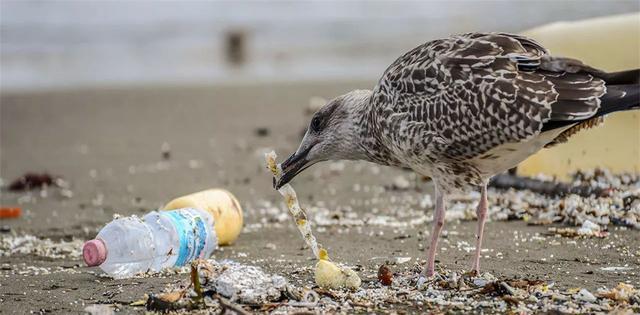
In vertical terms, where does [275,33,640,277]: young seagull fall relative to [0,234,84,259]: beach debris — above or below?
above

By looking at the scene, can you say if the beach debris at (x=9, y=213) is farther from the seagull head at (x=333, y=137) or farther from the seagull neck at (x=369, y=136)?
the seagull neck at (x=369, y=136)

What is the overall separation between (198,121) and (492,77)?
26.8 feet

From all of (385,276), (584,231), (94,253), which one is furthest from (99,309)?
(584,231)

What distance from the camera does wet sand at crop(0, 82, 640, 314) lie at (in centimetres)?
572

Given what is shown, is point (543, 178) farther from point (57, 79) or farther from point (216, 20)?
point (216, 20)

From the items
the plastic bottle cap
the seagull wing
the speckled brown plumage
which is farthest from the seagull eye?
the plastic bottle cap

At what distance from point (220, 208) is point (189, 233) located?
66 centimetres

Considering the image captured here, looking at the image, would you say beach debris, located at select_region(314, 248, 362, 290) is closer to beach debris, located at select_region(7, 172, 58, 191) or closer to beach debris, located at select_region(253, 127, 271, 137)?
beach debris, located at select_region(7, 172, 58, 191)

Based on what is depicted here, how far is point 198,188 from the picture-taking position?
918cm

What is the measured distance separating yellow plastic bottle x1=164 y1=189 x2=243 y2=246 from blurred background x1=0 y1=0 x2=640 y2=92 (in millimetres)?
7644

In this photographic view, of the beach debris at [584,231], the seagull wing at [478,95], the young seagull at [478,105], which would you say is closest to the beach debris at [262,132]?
the beach debris at [584,231]

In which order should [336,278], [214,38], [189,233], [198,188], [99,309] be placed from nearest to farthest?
[99,309]
[336,278]
[189,233]
[198,188]
[214,38]

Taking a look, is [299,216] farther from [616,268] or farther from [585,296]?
[616,268]

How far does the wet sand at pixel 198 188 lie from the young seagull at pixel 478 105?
26.3 inches
